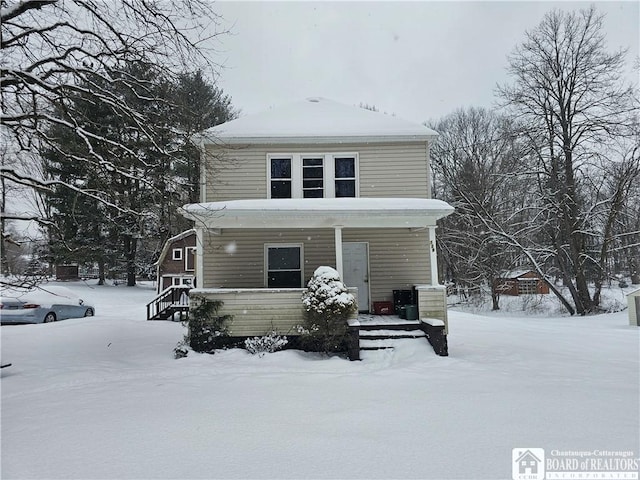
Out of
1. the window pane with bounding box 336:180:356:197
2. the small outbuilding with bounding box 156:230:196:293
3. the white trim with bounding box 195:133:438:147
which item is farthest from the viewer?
the small outbuilding with bounding box 156:230:196:293

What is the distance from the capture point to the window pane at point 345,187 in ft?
38.0

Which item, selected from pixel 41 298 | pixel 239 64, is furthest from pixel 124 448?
pixel 41 298

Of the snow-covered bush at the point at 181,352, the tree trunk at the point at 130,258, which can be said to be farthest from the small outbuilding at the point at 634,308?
the tree trunk at the point at 130,258

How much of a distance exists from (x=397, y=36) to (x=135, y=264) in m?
22.5

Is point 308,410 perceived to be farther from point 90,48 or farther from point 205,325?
point 90,48

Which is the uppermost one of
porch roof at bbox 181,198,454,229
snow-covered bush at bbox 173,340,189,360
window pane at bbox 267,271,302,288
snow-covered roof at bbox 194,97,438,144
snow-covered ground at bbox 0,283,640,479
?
snow-covered roof at bbox 194,97,438,144

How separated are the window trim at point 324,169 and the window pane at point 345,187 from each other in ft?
0.32

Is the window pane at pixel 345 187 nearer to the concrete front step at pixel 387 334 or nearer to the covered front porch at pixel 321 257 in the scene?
the covered front porch at pixel 321 257

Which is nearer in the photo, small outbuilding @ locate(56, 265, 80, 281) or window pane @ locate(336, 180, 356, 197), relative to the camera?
window pane @ locate(336, 180, 356, 197)

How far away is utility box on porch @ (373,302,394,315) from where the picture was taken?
437 inches

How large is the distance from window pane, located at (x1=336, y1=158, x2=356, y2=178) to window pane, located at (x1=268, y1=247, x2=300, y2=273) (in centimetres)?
244

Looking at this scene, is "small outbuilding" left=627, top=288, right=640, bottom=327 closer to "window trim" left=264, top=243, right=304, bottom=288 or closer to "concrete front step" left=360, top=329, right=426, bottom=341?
"concrete front step" left=360, top=329, right=426, bottom=341

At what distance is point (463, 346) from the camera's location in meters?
9.74

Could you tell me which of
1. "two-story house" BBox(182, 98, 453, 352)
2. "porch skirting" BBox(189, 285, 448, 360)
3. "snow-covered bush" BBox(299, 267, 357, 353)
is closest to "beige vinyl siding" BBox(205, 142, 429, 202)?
"two-story house" BBox(182, 98, 453, 352)
